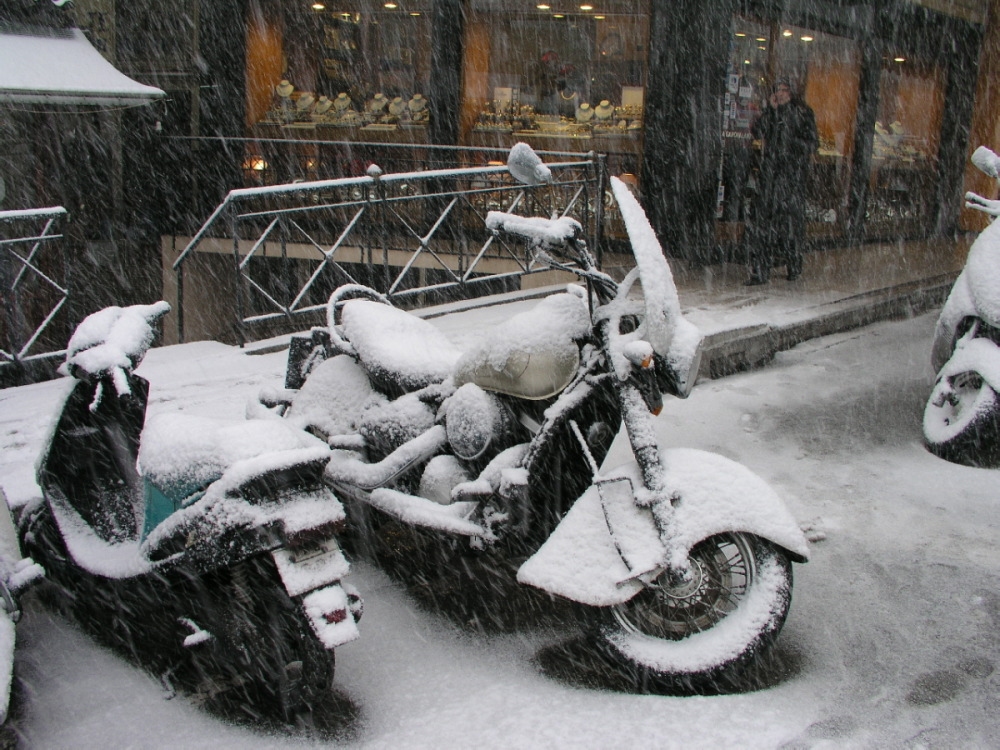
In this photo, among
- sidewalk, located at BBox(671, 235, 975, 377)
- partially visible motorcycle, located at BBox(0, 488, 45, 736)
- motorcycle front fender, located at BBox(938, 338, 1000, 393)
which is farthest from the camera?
sidewalk, located at BBox(671, 235, 975, 377)

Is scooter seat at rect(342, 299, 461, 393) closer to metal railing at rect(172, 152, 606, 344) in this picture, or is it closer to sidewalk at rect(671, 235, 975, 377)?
sidewalk at rect(671, 235, 975, 377)

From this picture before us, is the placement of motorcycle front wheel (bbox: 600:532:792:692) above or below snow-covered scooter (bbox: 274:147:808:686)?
below

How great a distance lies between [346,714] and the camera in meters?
2.88

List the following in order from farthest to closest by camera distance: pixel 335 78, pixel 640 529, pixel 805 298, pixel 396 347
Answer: pixel 335 78
pixel 805 298
pixel 396 347
pixel 640 529

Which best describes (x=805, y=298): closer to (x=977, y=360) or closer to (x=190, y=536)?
(x=977, y=360)

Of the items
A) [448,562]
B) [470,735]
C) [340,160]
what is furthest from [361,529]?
[340,160]

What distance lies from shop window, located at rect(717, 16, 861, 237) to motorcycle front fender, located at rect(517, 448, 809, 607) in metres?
7.81

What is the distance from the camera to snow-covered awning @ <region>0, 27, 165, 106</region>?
10.7 metres

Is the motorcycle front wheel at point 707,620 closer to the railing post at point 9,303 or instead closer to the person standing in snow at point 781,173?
the railing post at point 9,303

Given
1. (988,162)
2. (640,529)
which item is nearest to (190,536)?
(640,529)

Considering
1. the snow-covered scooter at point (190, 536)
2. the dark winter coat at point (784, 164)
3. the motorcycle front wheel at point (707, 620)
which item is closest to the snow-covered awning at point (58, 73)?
the dark winter coat at point (784, 164)

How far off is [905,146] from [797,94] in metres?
4.38

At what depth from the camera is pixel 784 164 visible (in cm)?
949

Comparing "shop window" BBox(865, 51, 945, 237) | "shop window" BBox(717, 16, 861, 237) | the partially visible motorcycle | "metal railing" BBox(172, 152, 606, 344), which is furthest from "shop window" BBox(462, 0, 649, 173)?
the partially visible motorcycle
